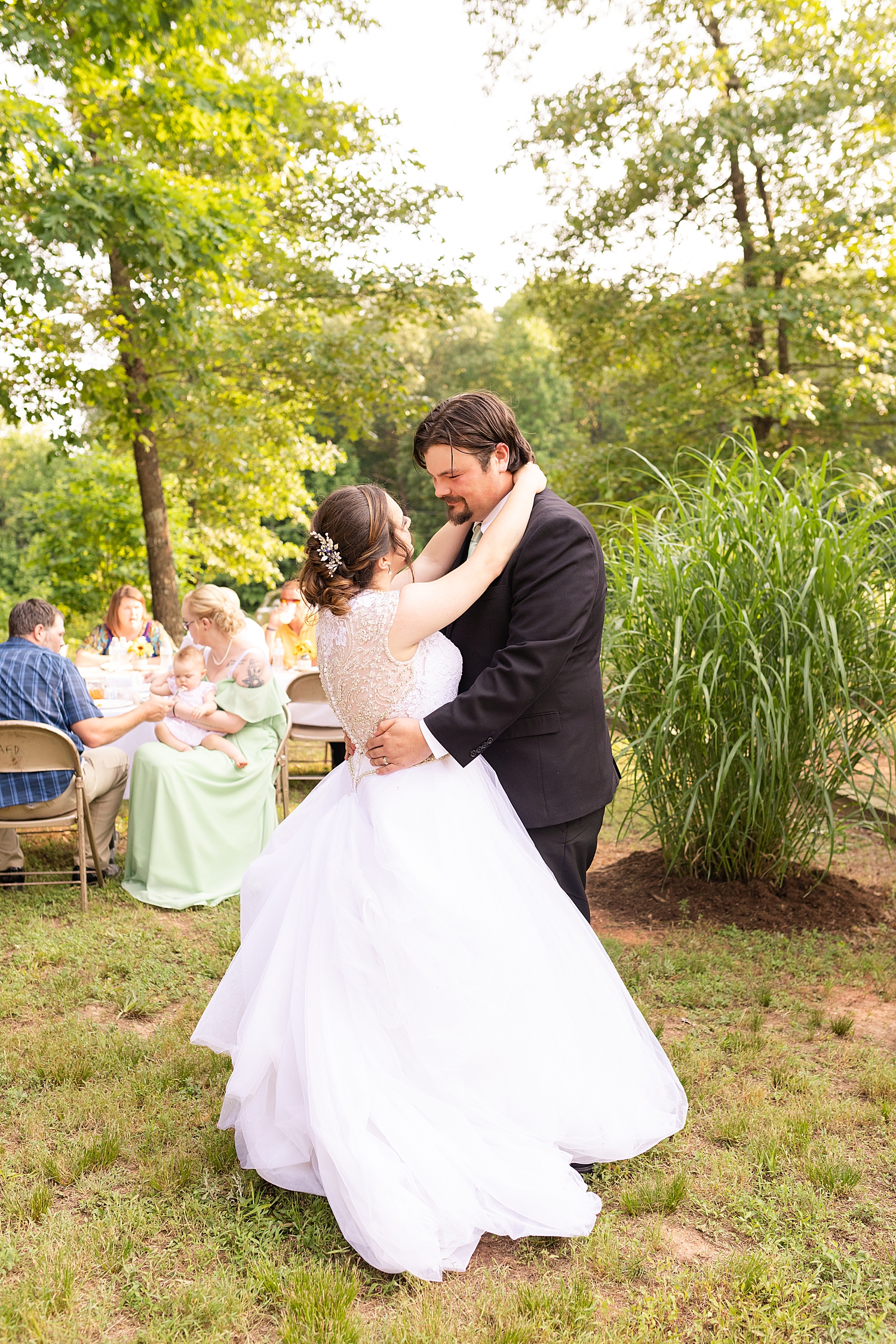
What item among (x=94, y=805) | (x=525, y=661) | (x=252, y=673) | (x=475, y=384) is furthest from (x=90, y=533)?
(x=475, y=384)

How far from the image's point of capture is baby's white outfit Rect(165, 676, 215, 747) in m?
5.31

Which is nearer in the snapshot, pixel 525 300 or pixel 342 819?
pixel 342 819

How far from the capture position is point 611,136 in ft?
36.6

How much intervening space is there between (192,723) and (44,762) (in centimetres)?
79

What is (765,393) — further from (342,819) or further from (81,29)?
(342,819)

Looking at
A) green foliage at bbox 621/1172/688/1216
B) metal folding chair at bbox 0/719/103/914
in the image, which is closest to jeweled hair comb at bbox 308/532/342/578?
green foliage at bbox 621/1172/688/1216

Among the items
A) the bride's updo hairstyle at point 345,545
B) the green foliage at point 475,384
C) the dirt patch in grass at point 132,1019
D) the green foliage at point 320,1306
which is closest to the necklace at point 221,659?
the dirt patch in grass at point 132,1019

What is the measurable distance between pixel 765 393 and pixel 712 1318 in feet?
30.2

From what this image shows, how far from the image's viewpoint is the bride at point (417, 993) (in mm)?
2303

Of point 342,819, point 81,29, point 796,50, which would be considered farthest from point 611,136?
point 342,819

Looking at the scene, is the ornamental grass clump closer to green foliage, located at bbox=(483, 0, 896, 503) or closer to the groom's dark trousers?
the groom's dark trousers

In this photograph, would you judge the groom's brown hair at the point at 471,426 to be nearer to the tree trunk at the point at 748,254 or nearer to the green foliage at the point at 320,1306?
the green foliage at the point at 320,1306

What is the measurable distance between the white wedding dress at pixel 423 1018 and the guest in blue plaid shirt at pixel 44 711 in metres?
2.66

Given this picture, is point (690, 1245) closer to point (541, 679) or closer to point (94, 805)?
point (541, 679)
